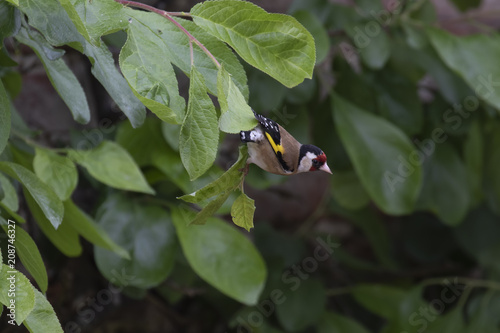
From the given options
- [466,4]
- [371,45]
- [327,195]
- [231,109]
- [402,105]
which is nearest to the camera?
[231,109]

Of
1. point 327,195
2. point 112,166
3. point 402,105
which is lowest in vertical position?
point 327,195

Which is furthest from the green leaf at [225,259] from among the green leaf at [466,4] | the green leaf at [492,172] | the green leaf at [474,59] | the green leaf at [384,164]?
the green leaf at [466,4]

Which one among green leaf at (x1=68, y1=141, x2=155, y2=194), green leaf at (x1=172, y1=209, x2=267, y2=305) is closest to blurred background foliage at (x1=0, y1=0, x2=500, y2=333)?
green leaf at (x1=172, y1=209, x2=267, y2=305)

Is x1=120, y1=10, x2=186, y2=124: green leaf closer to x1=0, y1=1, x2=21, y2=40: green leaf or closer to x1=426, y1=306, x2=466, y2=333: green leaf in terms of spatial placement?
x1=0, y1=1, x2=21, y2=40: green leaf

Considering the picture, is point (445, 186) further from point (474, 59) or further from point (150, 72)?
point (150, 72)

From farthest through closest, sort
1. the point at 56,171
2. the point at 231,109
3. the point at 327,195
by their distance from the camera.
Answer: the point at 327,195 → the point at 56,171 → the point at 231,109

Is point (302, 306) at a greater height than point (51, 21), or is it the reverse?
point (51, 21)

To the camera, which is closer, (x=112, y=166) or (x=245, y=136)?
(x=245, y=136)

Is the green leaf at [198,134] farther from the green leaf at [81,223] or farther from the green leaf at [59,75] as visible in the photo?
the green leaf at [81,223]

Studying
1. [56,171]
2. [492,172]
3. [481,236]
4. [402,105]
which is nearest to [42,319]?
[56,171]

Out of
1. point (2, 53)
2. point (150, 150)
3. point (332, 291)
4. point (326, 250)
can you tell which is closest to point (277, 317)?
point (332, 291)
